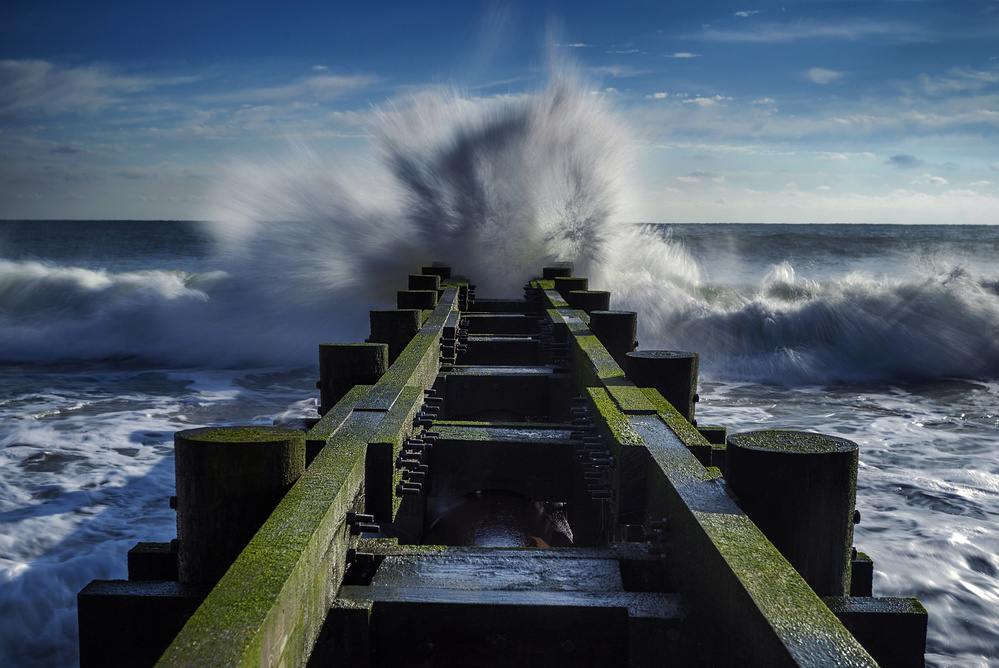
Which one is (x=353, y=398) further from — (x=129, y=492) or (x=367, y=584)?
(x=129, y=492)

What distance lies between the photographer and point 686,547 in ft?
6.89

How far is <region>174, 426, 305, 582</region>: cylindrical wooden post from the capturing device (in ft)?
6.88

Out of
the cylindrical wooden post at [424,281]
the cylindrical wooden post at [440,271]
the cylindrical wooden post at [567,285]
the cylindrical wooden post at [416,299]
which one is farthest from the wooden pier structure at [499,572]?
the cylindrical wooden post at [440,271]

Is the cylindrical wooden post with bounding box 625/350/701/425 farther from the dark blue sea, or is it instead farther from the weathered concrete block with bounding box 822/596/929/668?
the dark blue sea

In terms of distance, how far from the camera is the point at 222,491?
212cm

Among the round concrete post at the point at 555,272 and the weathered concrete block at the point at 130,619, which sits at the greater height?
the round concrete post at the point at 555,272

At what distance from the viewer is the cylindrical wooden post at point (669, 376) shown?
373cm

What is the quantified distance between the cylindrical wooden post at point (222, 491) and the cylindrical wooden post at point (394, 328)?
318 centimetres

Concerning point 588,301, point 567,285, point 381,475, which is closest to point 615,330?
point 588,301

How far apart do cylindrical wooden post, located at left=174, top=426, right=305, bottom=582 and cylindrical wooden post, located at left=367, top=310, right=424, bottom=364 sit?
3.18 metres

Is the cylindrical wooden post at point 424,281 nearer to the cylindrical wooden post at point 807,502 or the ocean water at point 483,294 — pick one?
the ocean water at point 483,294

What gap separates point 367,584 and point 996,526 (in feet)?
16.9

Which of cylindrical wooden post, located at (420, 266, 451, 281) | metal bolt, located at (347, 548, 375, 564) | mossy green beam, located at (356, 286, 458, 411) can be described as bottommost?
metal bolt, located at (347, 548, 375, 564)

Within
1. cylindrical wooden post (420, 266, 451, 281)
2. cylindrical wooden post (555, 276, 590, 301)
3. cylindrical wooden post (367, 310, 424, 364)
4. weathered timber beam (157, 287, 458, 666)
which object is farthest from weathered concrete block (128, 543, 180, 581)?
cylindrical wooden post (420, 266, 451, 281)
